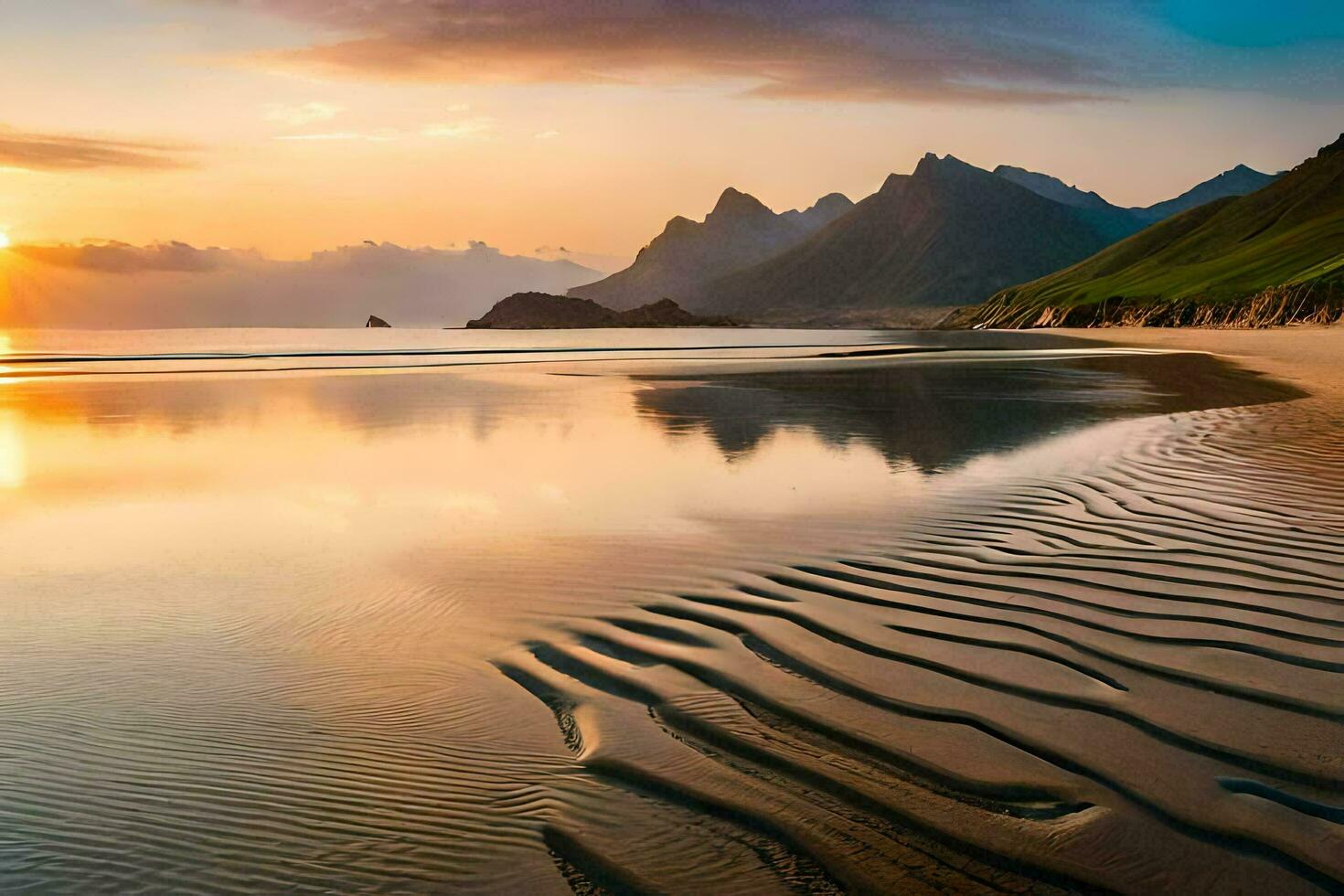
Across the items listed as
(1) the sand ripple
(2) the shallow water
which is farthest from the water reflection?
(1) the sand ripple

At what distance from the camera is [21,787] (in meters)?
5.22

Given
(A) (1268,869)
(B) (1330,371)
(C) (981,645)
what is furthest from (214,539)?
(B) (1330,371)

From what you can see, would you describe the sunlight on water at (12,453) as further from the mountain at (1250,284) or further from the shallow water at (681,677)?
the mountain at (1250,284)

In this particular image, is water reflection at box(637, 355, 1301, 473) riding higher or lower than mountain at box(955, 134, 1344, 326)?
lower

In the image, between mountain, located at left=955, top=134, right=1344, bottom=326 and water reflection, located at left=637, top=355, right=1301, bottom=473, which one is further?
mountain, located at left=955, top=134, right=1344, bottom=326

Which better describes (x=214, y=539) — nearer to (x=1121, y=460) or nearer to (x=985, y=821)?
(x=985, y=821)

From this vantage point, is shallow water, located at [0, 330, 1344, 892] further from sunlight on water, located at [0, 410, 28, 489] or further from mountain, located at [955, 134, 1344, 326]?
mountain, located at [955, 134, 1344, 326]

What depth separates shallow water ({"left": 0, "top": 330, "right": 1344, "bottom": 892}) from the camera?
4.54 metres

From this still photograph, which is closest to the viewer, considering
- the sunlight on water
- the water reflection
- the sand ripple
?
the sand ripple

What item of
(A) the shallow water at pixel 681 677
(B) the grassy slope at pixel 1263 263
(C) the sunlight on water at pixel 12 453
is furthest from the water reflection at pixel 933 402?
(B) the grassy slope at pixel 1263 263

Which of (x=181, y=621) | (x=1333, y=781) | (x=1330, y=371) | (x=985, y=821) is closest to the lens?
(x=985, y=821)

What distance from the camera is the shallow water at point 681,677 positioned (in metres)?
4.54

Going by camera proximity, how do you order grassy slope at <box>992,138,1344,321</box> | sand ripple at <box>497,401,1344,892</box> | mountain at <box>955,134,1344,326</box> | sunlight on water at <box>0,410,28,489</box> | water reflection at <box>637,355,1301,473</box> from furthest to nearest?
grassy slope at <box>992,138,1344,321</box>, mountain at <box>955,134,1344,326</box>, water reflection at <box>637,355,1301,473</box>, sunlight on water at <box>0,410,28,489</box>, sand ripple at <box>497,401,1344,892</box>

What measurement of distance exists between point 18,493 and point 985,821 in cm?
1612
